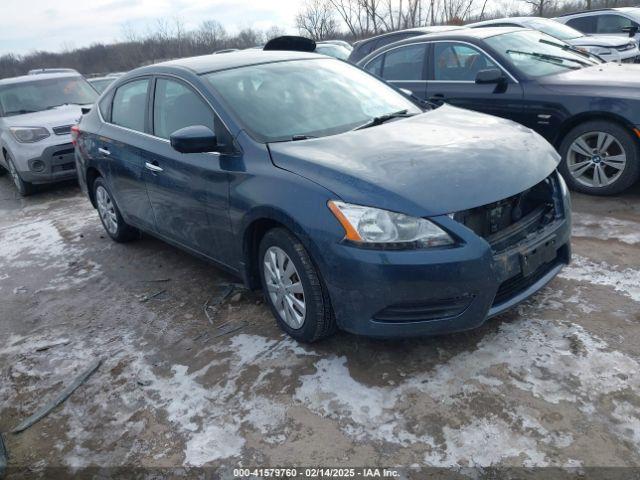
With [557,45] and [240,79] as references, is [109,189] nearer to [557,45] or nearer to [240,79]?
[240,79]

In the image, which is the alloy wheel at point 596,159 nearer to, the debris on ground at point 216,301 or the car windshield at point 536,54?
the car windshield at point 536,54

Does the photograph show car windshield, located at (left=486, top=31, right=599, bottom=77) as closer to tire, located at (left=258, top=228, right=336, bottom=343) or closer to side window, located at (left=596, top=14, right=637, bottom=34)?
tire, located at (left=258, top=228, right=336, bottom=343)

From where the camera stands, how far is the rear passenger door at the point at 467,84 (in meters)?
5.39

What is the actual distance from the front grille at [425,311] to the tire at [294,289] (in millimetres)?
363

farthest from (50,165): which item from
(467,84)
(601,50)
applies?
(601,50)

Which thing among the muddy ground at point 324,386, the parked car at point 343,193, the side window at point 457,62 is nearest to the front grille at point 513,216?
the parked car at point 343,193

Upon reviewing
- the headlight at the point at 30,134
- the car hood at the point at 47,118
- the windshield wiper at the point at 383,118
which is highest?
the windshield wiper at the point at 383,118

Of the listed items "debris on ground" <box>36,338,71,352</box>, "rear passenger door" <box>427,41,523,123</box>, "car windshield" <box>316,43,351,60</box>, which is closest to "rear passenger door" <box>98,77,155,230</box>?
"debris on ground" <box>36,338,71,352</box>

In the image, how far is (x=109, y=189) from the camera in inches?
195

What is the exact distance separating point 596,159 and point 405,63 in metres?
2.59

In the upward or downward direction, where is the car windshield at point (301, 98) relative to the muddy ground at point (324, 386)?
upward

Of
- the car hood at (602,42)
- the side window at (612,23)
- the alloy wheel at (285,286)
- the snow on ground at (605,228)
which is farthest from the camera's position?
the side window at (612,23)

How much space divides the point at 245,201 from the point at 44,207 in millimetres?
5506

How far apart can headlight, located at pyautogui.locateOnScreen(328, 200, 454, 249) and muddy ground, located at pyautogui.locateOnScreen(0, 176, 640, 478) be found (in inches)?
28.9
